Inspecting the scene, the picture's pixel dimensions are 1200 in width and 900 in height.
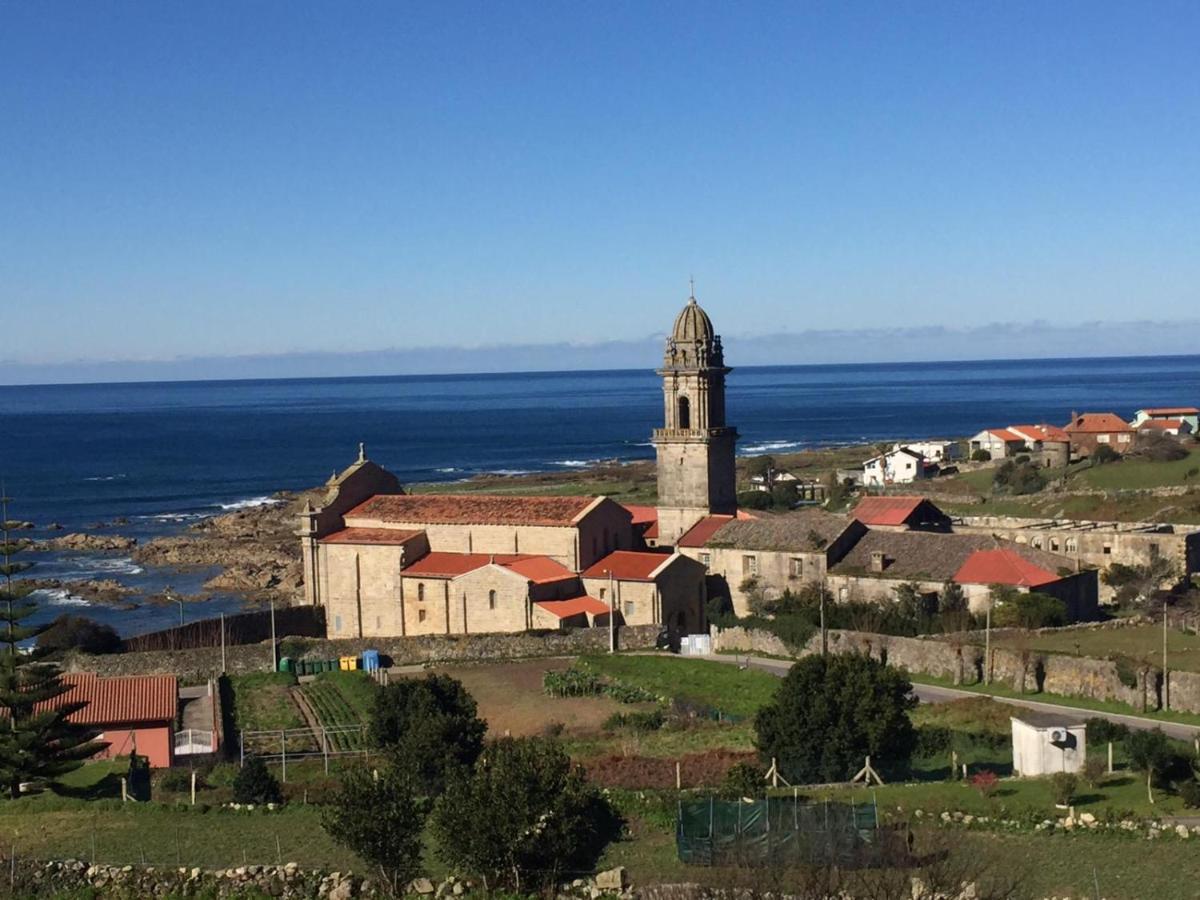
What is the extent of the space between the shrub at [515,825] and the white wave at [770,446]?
392 feet

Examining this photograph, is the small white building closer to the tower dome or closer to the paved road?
the paved road

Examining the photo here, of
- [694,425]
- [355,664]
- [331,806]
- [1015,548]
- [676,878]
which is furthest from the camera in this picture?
[694,425]

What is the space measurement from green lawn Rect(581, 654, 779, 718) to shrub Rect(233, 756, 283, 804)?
1296 cm

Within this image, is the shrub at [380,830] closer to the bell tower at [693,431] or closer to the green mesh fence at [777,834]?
the green mesh fence at [777,834]

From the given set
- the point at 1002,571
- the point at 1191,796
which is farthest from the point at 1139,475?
the point at 1191,796

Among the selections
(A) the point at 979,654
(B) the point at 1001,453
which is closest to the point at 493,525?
(A) the point at 979,654

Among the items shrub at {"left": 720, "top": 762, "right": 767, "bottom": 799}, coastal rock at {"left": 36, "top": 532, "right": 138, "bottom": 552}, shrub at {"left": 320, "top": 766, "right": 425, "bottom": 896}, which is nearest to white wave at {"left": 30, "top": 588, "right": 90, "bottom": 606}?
coastal rock at {"left": 36, "top": 532, "right": 138, "bottom": 552}

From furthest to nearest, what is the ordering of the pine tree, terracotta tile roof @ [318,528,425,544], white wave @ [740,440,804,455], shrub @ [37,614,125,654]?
white wave @ [740,440,804,455] → terracotta tile roof @ [318,528,425,544] → shrub @ [37,614,125,654] → the pine tree

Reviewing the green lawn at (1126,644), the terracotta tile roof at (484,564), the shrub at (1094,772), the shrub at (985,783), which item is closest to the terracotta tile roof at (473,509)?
the terracotta tile roof at (484,564)

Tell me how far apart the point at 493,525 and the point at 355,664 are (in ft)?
24.2

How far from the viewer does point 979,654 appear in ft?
123

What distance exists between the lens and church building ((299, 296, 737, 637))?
149 ft

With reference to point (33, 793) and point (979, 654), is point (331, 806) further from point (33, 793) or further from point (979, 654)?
point (979, 654)

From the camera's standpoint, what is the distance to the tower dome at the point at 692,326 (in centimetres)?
5216
